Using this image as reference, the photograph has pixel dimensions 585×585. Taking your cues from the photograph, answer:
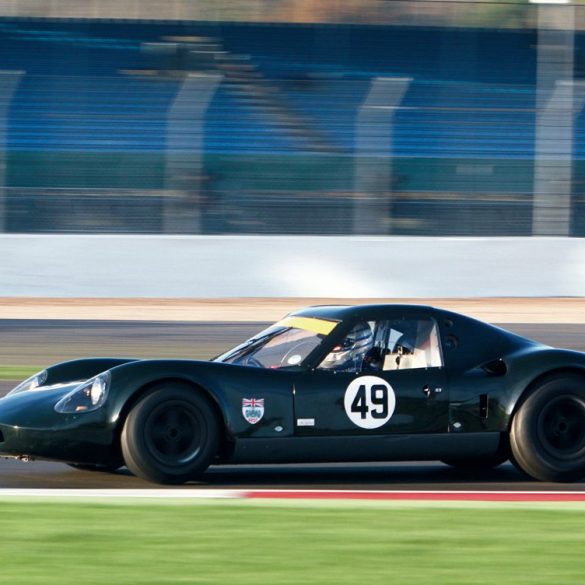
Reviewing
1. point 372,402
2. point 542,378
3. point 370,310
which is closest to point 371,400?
point 372,402

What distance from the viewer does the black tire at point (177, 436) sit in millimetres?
6473

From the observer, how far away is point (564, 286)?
60.2 feet

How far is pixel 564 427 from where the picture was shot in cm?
688

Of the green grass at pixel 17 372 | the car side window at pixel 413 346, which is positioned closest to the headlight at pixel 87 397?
the car side window at pixel 413 346

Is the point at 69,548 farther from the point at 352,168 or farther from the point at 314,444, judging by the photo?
the point at 352,168

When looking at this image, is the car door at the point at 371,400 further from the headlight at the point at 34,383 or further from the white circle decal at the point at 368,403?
the headlight at the point at 34,383

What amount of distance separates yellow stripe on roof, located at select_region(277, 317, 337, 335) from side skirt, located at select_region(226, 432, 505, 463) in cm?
62

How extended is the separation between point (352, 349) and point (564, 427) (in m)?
1.24

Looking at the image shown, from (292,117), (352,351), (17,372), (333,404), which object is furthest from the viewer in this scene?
(292,117)

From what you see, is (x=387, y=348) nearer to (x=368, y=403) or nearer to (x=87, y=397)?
(x=368, y=403)

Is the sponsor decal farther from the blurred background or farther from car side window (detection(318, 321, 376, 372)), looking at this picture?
the blurred background

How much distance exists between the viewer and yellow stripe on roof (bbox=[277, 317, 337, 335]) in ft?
22.6

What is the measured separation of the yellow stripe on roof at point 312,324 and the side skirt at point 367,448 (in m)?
0.62

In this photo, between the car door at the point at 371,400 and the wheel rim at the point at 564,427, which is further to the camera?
the wheel rim at the point at 564,427
